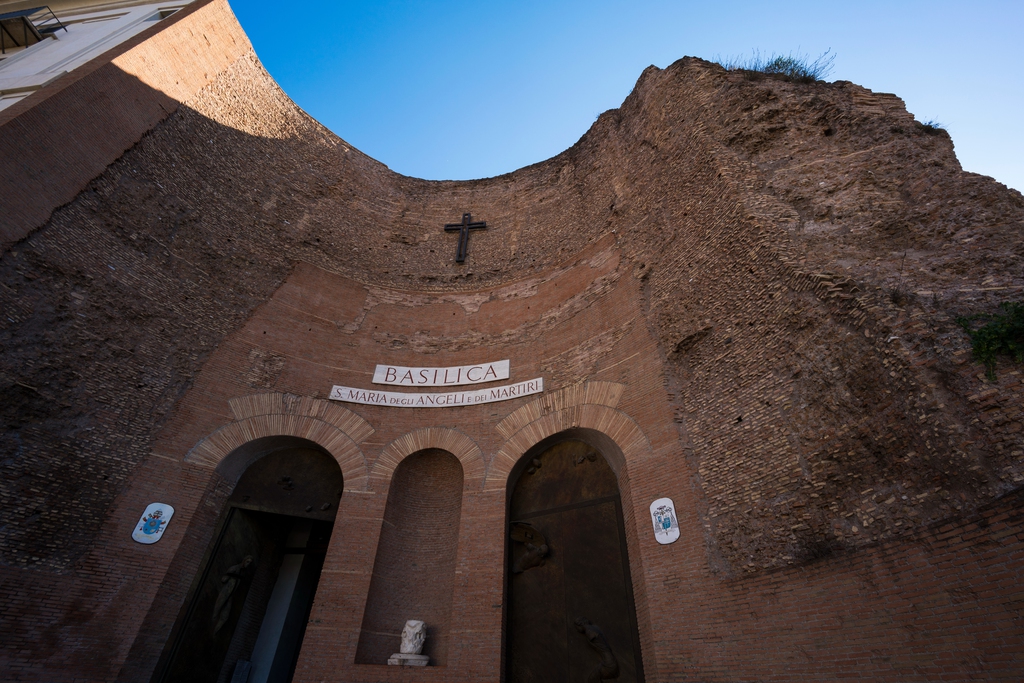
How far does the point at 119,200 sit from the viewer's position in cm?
827

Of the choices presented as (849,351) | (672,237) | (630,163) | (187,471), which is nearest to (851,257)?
(849,351)

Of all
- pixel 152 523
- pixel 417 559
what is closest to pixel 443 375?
pixel 417 559

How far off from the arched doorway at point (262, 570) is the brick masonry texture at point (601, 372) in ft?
1.60

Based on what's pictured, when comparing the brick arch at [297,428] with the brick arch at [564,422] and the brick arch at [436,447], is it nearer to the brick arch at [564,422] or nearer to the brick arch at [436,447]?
the brick arch at [436,447]

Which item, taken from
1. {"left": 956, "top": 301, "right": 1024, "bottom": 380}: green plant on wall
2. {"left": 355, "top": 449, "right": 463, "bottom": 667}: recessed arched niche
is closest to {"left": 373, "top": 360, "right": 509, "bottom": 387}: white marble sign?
{"left": 355, "top": 449, "right": 463, "bottom": 667}: recessed arched niche

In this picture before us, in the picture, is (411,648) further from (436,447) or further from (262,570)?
(262,570)

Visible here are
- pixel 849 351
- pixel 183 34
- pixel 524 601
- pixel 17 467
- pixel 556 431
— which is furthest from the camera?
pixel 183 34

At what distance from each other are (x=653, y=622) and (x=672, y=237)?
5.82 metres

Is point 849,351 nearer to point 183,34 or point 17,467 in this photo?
point 17,467

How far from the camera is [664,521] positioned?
6.14m

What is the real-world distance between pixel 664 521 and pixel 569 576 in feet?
5.81

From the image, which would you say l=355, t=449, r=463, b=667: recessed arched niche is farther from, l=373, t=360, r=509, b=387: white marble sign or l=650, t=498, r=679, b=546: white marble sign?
l=650, t=498, r=679, b=546: white marble sign

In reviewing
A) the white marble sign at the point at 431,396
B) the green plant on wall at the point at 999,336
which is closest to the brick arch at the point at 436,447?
the white marble sign at the point at 431,396

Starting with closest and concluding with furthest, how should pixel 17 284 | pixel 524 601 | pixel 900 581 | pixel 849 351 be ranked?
1. pixel 900 581
2. pixel 849 351
3. pixel 17 284
4. pixel 524 601
